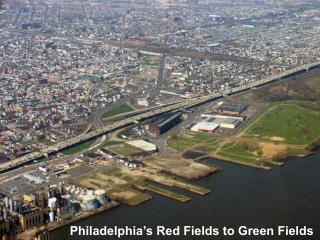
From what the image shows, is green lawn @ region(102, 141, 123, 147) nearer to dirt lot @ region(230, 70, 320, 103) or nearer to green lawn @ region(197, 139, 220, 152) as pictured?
green lawn @ region(197, 139, 220, 152)

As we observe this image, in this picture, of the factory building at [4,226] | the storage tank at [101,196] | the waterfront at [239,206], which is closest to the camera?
the factory building at [4,226]

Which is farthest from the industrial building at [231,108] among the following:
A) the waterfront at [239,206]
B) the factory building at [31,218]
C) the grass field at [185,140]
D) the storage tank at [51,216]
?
the factory building at [31,218]

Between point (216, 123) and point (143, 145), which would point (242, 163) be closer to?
point (143, 145)

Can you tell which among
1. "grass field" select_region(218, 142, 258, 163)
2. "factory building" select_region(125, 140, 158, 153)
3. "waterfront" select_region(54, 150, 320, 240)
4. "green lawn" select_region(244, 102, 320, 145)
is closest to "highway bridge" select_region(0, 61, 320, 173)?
"factory building" select_region(125, 140, 158, 153)

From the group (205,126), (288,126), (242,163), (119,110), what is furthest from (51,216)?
(119,110)

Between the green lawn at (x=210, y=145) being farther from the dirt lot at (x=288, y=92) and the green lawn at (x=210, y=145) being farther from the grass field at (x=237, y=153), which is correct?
the dirt lot at (x=288, y=92)

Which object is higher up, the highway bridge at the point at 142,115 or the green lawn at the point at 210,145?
the green lawn at the point at 210,145
